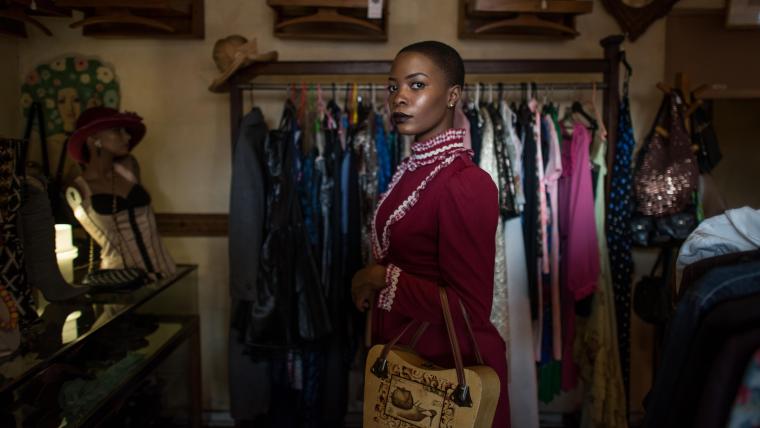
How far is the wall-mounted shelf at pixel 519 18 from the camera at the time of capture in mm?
2230

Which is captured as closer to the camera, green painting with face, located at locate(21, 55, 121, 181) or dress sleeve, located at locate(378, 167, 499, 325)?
dress sleeve, located at locate(378, 167, 499, 325)

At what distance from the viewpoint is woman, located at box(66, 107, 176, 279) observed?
1.92m

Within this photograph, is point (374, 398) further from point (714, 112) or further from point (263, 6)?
point (714, 112)

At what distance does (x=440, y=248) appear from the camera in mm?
1138

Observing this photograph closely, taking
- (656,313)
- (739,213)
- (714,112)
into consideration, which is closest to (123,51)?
(739,213)

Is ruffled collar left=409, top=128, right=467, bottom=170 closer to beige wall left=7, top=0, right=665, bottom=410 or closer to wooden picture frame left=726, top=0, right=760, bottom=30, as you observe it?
beige wall left=7, top=0, right=665, bottom=410

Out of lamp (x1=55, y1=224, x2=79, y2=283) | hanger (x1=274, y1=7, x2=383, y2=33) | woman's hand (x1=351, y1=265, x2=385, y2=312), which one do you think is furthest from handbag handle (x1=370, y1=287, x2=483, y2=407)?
hanger (x1=274, y1=7, x2=383, y2=33)

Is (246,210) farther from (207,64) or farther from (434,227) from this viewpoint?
(434,227)

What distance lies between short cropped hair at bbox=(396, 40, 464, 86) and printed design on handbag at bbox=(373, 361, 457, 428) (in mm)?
690

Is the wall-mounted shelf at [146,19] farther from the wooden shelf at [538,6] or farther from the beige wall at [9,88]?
the wooden shelf at [538,6]

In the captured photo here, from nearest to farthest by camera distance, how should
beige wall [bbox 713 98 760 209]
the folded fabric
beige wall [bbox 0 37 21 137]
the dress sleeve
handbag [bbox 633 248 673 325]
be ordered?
the folded fabric → the dress sleeve → handbag [bbox 633 248 673 325] → beige wall [bbox 0 37 21 137] → beige wall [bbox 713 98 760 209]

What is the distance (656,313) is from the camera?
2334 millimetres

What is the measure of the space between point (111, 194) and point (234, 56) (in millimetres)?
804

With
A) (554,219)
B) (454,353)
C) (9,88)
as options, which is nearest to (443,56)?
(454,353)
